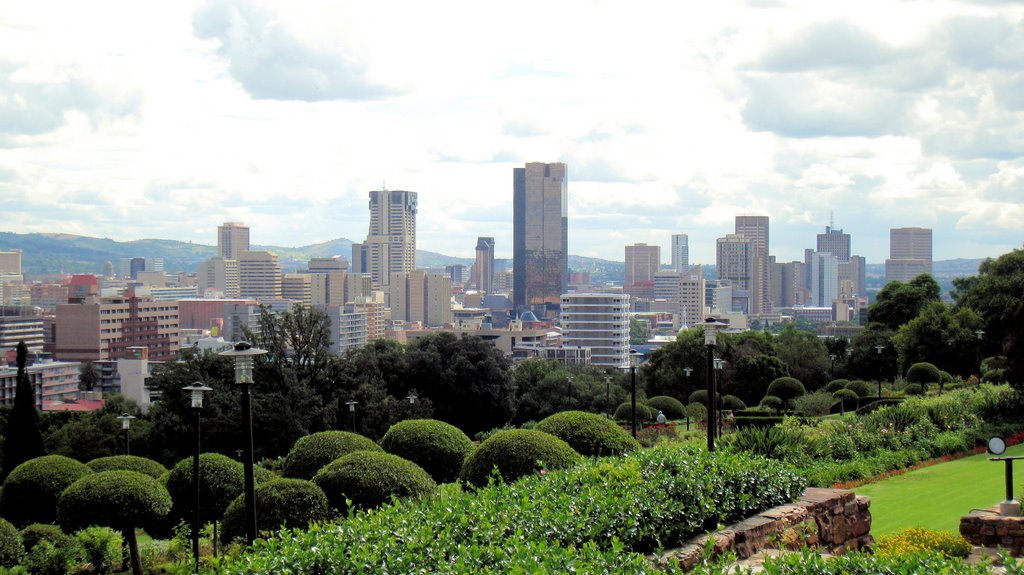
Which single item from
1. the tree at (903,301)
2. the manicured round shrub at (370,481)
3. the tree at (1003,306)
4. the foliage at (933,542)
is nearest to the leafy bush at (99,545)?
the manicured round shrub at (370,481)

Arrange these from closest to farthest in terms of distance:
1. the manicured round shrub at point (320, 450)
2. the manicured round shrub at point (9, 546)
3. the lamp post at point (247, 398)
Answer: the lamp post at point (247, 398)
the manicured round shrub at point (9, 546)
the manicured round shrub at point (320, 450)

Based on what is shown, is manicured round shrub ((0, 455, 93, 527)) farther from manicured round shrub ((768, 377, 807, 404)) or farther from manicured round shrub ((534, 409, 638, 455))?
manicured round shrub ((768, 377, 807, 404))

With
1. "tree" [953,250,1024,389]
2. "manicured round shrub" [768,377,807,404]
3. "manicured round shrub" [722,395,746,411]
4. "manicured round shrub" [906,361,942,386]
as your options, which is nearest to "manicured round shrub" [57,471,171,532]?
"tree" [953,250,1024,389]

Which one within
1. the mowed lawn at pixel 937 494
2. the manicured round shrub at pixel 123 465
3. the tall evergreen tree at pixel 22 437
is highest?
the mowed lawn at pixel 937 494

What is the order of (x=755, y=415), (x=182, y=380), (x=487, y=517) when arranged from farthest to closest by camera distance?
1. (x=182, y=380)
2. (x=755, y=415)
3. (x=487, y=517)

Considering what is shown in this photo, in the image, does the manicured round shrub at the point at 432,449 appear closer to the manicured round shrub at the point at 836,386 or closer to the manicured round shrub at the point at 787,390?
the manicured round shrub at the point at 787,390

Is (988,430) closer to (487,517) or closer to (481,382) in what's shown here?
(487,517)

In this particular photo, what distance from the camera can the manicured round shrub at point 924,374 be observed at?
27.0 meters

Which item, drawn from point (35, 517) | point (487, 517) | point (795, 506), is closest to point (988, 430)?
point (795, 506)

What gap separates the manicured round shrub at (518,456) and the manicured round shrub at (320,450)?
7.36ft

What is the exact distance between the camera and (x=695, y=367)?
120ft

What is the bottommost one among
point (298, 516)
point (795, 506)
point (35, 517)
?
point (35, 517)

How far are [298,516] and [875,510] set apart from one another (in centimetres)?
597

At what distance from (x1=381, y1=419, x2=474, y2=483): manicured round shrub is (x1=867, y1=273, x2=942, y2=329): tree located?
31.2 meters
